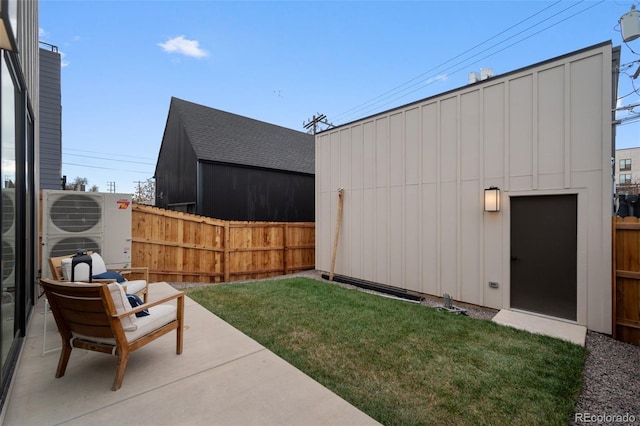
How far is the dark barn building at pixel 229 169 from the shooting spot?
10.6 m

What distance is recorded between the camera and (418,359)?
120 inches

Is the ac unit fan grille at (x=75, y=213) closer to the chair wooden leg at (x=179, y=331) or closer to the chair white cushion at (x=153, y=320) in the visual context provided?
the chair white cushion at (x=153, y=320)

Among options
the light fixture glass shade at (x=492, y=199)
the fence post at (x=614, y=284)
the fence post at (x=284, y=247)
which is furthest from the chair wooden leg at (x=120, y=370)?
the fence post at (x=284, y=247)

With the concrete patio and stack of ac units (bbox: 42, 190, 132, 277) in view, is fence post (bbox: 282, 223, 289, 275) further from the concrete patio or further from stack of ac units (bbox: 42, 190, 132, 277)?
the concrete patio

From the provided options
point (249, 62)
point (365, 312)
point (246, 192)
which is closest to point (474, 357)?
point (365, 312)

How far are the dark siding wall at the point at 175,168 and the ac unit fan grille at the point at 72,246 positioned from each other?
5367 mm

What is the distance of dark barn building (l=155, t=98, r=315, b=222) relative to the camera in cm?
1059

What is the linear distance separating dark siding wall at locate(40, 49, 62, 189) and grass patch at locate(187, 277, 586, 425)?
26.4 ft

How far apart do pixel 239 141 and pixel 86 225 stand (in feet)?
26.6

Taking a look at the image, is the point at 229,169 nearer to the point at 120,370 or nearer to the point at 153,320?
the point at 153,320

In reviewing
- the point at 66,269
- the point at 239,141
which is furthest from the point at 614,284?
the point at 239,141

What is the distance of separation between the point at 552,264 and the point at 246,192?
9.88 meters

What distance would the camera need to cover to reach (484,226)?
5.03 meters
